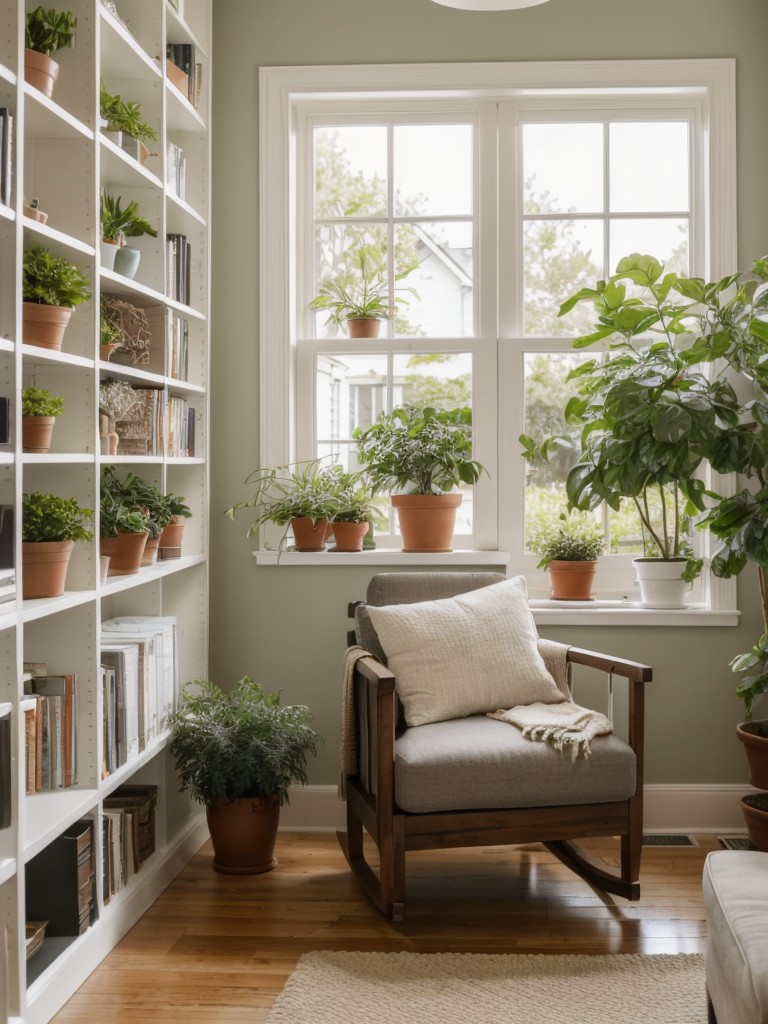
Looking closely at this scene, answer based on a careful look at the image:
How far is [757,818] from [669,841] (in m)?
0.46

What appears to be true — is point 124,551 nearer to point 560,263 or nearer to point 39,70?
point 39,70

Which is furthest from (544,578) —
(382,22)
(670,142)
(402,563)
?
(382,22)

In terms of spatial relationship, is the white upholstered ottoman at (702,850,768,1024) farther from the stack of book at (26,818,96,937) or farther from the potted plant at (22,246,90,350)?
the potted plant at (22,246,90,350)

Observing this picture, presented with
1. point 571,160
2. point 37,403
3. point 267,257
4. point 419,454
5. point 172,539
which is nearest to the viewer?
point 37,403

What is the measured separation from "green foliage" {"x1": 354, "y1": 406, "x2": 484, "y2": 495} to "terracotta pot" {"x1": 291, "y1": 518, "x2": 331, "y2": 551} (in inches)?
9.1

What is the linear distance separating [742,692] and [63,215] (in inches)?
95.6

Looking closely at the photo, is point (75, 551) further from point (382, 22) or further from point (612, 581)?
point (382, 22)

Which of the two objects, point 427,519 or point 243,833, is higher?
point 427,519

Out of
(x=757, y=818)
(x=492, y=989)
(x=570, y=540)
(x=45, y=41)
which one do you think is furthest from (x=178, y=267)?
(x=757, y=818)

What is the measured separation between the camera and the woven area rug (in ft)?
7.63

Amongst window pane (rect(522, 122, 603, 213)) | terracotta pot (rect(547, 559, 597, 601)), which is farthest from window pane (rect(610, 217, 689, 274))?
terracotta pot (rect(547, 559, 597, 601))

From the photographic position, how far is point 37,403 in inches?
88.8

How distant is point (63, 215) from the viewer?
2537mm

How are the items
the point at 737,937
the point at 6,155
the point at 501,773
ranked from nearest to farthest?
the point at 737,937 → the point at 6,155 → the point at 501,773
